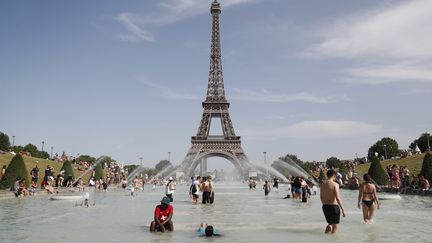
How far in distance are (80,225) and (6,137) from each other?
11573 cm

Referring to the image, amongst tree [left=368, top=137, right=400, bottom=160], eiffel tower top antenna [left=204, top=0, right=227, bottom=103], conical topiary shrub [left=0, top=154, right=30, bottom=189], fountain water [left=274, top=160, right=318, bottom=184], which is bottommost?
conical topiary shrub [left=0, top=154, right=30, bottom=189]

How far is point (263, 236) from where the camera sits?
37.7 ft

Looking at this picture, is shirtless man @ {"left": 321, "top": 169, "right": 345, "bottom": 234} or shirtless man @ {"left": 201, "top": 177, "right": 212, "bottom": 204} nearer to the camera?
shirtless man @ {"left": 321, "top": 169, "right": 345, "bottom": 234}

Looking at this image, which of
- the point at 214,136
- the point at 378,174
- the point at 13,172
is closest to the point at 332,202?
the point at 13,172

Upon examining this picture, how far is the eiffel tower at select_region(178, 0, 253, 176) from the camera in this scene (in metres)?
97.1

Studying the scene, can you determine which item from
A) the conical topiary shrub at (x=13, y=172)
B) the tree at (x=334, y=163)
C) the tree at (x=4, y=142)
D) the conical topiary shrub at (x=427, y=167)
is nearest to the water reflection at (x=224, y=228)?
the conical topiary shrub at (x=427, y=167)

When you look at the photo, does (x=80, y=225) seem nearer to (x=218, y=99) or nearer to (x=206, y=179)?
(x=206, y=179)

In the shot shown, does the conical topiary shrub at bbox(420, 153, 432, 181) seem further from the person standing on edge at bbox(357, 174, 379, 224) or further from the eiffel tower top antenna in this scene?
the eiffel tower top antenna

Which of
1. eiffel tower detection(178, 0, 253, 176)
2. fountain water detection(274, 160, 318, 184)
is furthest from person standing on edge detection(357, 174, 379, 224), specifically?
eiffel tower detection(178, 0, 253, 176)

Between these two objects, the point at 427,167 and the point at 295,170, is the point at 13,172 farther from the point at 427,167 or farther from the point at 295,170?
the point at 295,170

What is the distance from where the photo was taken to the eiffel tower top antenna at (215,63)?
10804 centimetres

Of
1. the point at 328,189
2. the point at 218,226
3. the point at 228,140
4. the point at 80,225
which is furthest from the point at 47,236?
the point at 228,140

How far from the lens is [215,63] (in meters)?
110

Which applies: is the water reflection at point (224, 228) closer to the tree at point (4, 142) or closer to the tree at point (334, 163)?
the tree at point (334, 163)
